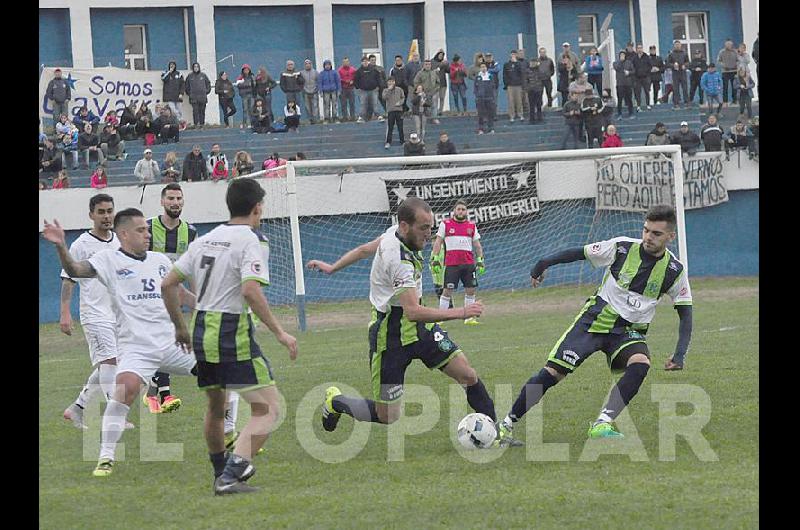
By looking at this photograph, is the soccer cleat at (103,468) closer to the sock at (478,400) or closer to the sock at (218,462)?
the sock at (218,462)

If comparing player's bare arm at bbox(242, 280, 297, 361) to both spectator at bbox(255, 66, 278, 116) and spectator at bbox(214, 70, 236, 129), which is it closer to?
spectator at bbox(214, 70, 236, 129)

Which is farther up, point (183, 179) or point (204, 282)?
point (183, 179)

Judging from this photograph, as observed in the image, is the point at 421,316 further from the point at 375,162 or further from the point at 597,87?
the point at 597,87

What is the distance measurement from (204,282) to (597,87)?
23.4 m

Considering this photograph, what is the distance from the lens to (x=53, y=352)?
1870cm

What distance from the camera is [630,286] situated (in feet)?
29.2

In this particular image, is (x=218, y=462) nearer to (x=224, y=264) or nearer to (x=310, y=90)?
(x=224, y=264)

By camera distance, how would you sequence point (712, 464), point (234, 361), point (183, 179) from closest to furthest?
point (234, 361) < point (712, 464) < point (183, 179)

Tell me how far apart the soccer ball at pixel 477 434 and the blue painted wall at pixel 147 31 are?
87.5 feet

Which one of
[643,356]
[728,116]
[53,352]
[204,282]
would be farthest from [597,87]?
[204,282]

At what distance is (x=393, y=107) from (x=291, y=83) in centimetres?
267

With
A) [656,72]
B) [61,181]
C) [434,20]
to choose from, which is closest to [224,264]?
[61,181]

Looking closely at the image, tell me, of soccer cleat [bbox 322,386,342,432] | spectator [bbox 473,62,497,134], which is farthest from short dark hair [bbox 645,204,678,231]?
spectator [bbox 473,62,497,134]

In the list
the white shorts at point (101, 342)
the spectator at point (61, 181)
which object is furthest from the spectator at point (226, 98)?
the white shorts at point (101, 342)
